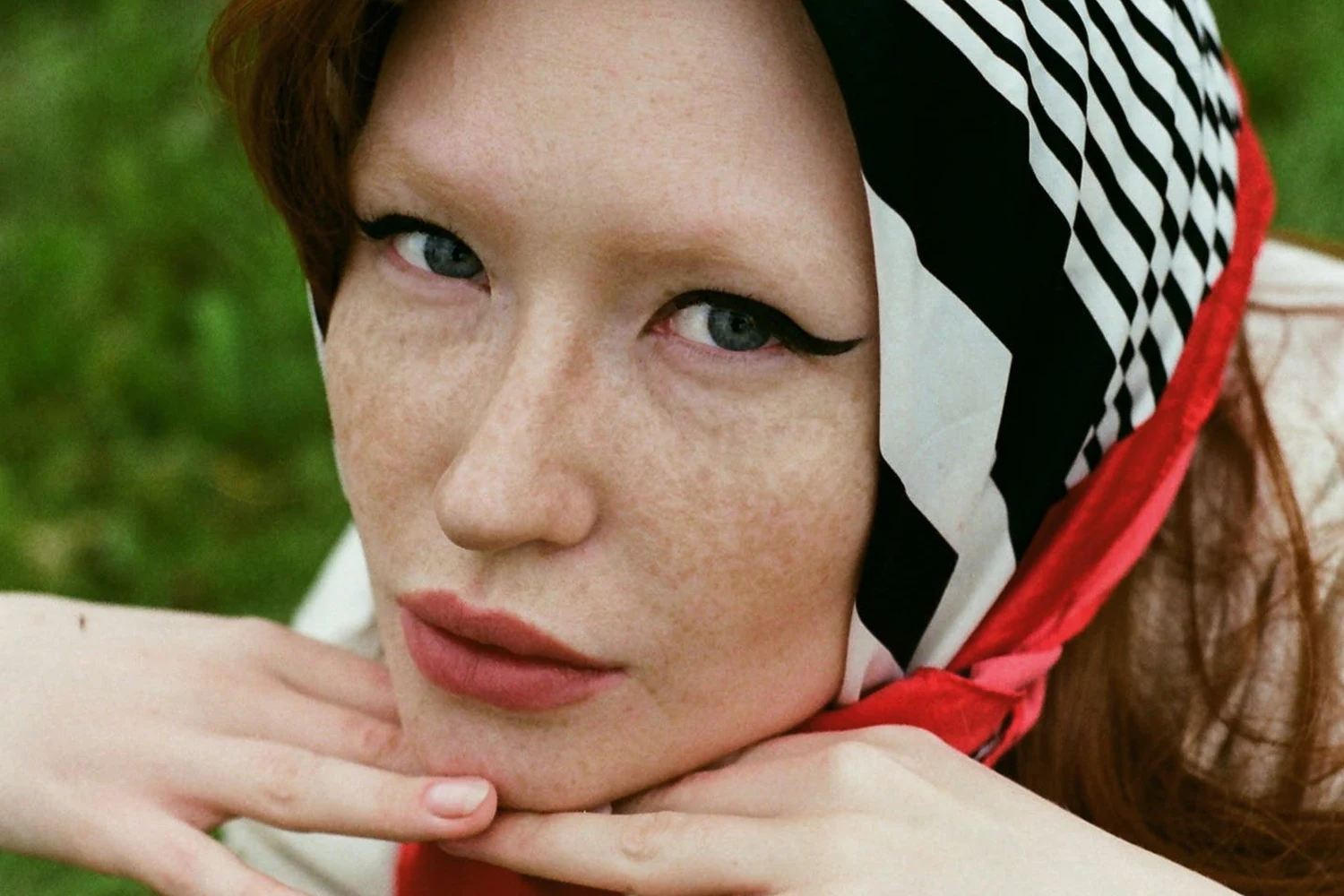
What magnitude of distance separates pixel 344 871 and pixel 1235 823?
44.9 inches

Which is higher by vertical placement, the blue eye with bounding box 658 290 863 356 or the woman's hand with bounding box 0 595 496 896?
the blue eye with bounding box 658 290 863 356

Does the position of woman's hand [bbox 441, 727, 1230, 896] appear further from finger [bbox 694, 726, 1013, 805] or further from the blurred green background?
the blurred green background

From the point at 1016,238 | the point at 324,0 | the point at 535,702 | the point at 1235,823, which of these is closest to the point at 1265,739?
the point at 1235,823

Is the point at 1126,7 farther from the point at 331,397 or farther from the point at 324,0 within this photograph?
the point at 331,397

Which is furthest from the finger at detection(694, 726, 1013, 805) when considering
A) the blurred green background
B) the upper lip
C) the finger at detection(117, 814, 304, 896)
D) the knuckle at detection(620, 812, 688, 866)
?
the blurred green background

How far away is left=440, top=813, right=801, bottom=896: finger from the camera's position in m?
1.56

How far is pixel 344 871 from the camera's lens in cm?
222

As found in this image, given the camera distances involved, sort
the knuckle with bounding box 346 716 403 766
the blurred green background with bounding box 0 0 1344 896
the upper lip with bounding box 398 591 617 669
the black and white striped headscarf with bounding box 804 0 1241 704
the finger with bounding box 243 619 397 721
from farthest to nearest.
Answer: the blurred green background with bounding box 0 0 1344 896, the finger with bounding box 243 619 397 721, the knuckle with bounding box 346 716 403 766, the upper lip with bounding box 398 591 617 669, the black and white striped headscarf with bounding box 804 0 1241 704

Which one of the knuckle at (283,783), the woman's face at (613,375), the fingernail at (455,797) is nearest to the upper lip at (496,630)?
the woman's face at (613,375)

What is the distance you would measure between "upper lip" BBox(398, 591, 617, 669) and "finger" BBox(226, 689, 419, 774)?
0.23 metres

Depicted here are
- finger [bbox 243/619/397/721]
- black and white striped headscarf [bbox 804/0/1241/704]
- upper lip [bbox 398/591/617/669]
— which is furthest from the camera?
finger [bbox 243/619/397/721]

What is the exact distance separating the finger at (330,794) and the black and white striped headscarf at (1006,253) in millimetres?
412

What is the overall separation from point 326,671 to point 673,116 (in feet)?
2.75

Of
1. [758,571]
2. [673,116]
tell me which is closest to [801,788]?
[758,571]
